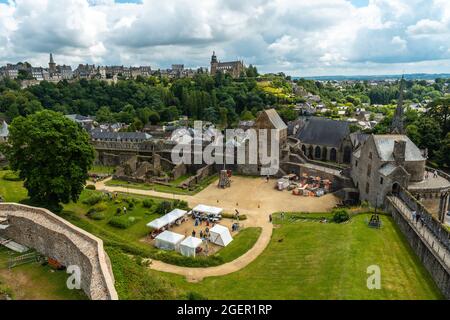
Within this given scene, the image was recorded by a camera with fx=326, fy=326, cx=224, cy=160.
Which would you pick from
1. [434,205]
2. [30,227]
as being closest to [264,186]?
[434,205]

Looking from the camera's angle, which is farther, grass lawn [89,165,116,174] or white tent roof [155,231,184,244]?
grass lawn [89,165,116,174]

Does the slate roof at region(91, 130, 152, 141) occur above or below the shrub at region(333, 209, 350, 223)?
above

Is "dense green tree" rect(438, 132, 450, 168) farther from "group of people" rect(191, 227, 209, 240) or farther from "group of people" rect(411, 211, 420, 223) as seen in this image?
"group of people" rect(191, 227, 209, 240)

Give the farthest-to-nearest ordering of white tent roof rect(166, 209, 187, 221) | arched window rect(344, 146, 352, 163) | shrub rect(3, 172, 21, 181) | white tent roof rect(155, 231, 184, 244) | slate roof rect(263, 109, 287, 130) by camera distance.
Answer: arched window rect(344, 146, 352, 163)
slate roof rect(263, 109, 287, 130)
shrub rect(3, 172, 21, 181)
white tent roof rect(166, 209, 187, 221)
white tent roof rect(155, 231, 184, 244)

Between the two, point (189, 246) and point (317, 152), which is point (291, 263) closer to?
point (189, 246)

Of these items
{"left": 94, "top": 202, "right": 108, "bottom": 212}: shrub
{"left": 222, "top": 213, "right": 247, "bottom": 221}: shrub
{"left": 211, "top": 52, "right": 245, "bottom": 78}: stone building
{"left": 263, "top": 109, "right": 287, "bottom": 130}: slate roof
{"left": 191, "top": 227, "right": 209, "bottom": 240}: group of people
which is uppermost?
{"left": 211, "top": 52, "right": 245, "bottom": 78}: stone building

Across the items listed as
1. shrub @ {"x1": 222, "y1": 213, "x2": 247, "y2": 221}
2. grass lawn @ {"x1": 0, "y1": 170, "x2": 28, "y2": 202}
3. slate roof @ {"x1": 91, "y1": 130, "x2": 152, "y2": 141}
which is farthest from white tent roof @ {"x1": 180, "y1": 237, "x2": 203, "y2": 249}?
slate roof @ {"x1": 91, "y1": 130, "x2": 152, "y2": 141}

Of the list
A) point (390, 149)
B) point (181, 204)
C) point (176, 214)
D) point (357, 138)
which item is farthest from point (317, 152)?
point (176, 214)
